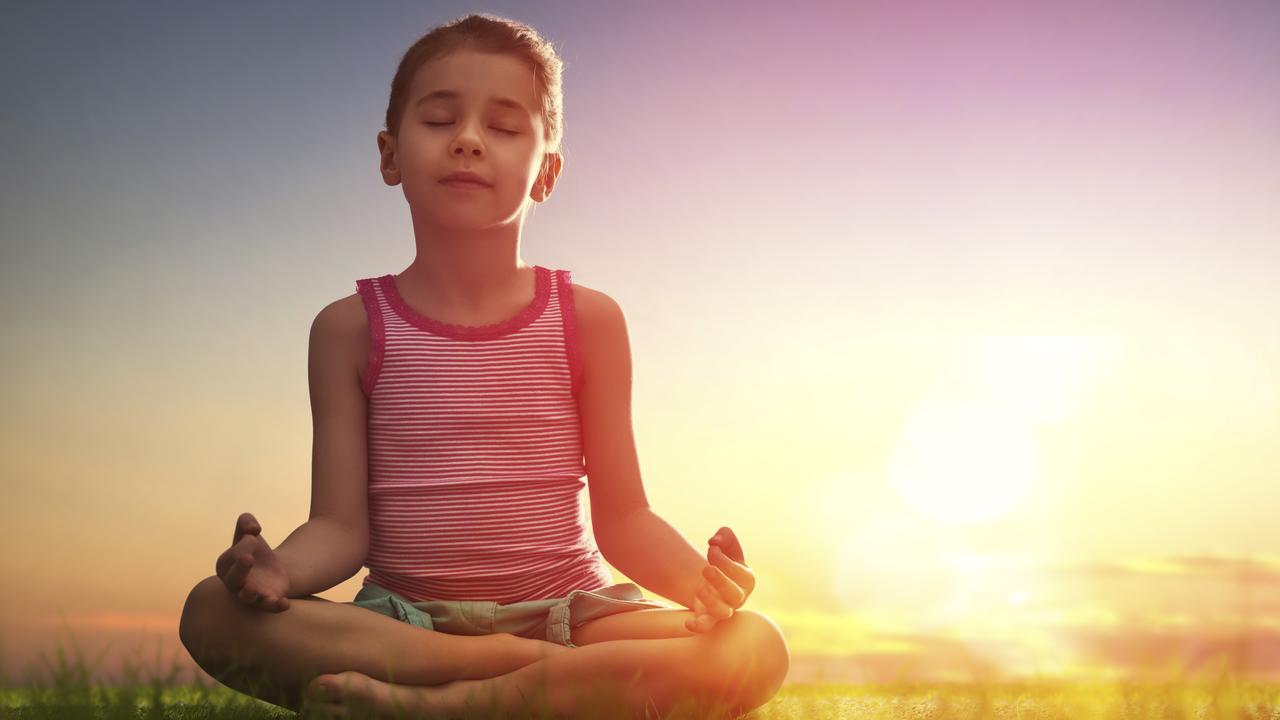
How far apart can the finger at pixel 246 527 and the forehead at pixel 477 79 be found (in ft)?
4.67

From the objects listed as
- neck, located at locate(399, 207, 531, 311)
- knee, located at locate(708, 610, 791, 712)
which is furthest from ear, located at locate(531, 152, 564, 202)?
knee, located at locate(708, 610, 791, 712)

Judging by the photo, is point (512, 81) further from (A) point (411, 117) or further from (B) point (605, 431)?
(B) point (605, 431)

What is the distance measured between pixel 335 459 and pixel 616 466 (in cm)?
91

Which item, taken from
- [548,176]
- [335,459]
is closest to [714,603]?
[335,459]

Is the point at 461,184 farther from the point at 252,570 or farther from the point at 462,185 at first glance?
the point at 252,570

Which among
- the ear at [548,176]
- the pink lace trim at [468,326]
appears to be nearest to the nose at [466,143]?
the ear at [548,176]

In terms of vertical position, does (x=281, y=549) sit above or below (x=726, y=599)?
above

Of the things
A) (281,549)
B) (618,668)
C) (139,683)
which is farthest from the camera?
(281,549)

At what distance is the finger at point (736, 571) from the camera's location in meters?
2.92

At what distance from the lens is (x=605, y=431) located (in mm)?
3551

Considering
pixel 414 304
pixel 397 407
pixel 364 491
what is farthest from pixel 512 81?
pixel 364 491

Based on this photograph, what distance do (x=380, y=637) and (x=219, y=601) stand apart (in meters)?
0.44

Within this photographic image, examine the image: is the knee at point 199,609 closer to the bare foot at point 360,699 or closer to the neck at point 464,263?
the bare foot at point 360,699

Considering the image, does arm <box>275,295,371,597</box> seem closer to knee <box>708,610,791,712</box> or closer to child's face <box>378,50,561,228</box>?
child's face <box>378,50,561,228</box>
